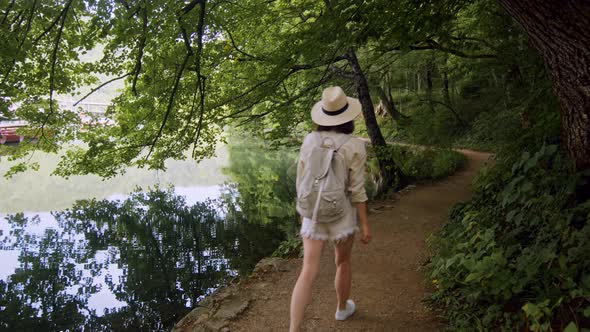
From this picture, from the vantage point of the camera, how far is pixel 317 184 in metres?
2.63

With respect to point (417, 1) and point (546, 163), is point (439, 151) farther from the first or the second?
point (546, 163)

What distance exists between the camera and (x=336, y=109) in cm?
272

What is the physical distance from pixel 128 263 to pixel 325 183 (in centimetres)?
681

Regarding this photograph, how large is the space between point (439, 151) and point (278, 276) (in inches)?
378

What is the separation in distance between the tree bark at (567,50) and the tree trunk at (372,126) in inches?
244

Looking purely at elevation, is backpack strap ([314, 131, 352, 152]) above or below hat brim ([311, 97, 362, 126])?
below

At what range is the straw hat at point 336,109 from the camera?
8.80ft

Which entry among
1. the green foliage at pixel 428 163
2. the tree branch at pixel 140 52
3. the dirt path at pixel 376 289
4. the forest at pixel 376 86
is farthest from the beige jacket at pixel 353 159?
the green foliage at pixel 428 163

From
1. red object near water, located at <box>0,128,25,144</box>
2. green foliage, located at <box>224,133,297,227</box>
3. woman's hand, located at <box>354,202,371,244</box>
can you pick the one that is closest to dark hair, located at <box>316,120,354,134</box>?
woman's hand, located at <box>354,202,371,244</box>

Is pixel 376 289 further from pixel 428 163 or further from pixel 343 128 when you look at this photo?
pixel 428 163

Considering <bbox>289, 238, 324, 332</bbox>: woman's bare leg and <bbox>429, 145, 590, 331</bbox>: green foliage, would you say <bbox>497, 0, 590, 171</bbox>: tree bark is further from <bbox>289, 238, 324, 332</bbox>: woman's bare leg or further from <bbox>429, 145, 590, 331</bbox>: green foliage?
<bbox>289, 238, 324, 332</bbox>: woman's bare leg

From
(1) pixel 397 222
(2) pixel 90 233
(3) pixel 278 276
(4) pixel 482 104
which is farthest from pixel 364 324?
(4) pixel 482 104

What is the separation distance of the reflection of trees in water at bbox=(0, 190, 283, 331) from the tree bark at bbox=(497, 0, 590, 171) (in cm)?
518

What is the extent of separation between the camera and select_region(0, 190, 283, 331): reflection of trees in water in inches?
240
